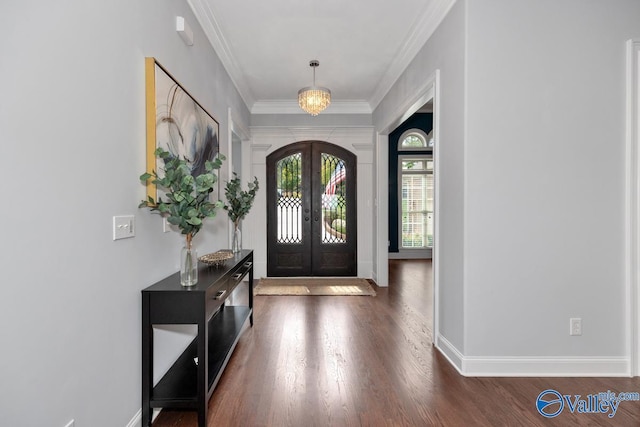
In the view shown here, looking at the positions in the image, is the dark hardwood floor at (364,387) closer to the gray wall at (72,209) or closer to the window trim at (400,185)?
the gray wall at (72,209)

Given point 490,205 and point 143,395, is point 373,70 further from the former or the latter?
point 143,395

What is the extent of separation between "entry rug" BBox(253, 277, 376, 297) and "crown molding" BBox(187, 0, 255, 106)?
110 inches

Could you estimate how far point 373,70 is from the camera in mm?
4219

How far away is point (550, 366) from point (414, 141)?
6316 mm

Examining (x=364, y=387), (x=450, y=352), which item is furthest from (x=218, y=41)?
(x=450, y=352)

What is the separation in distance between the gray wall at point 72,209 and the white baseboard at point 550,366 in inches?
88.1

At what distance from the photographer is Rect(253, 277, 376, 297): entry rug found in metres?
4.81

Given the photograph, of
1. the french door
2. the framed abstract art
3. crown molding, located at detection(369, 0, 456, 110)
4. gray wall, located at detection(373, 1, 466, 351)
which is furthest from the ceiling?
the french door

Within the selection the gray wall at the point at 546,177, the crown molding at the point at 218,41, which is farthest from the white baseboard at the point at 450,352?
the crown molding at the point at 218,41

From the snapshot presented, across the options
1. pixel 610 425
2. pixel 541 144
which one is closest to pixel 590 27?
pixel 541 144

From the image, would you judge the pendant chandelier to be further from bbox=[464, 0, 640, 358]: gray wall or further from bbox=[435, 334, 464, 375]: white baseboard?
bbox=[435, 334, 464, 375]: white baseboard

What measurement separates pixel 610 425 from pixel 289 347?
2154mm

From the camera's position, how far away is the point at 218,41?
A: 3.28m

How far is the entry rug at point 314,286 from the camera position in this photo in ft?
15.8
